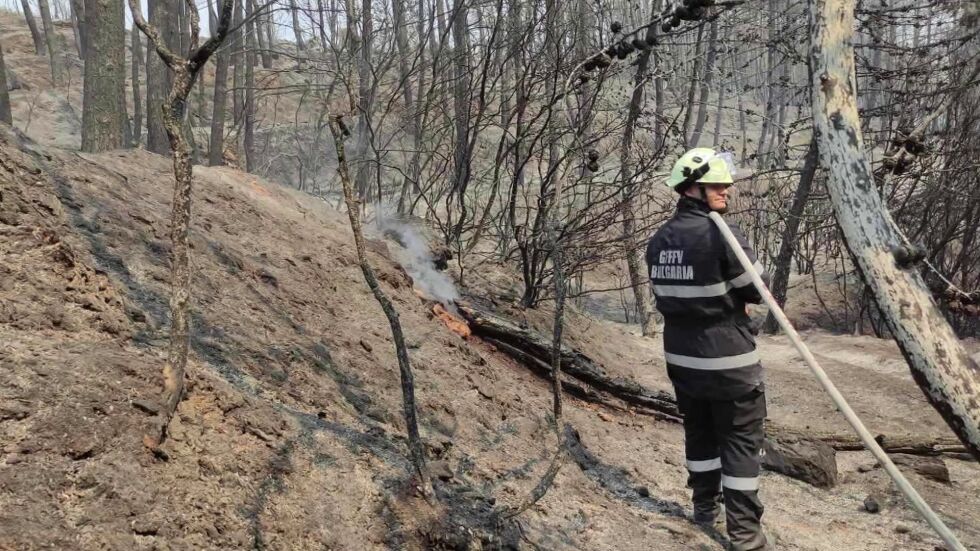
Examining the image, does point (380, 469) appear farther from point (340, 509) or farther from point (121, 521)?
point (121, 521)

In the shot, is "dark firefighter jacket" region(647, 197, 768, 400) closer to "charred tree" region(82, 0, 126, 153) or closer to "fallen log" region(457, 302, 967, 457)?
"fallen log" region(457, 302, 967, 457)

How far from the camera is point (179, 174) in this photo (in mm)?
2373

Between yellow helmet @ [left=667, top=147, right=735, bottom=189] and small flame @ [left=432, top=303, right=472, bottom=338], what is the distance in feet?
8.90

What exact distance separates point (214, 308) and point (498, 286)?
13.9 ft

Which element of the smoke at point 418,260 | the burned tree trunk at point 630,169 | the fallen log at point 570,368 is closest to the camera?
the fallen log at point 570,368

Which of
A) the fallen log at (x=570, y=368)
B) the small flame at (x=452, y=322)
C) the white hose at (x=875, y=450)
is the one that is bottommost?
the fallen log at (x=570, y=368)

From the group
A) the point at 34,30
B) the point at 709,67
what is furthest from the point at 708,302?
the point at 34,30

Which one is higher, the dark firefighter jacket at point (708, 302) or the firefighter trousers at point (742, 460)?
the dark firefighter jacket at point (708, 302)

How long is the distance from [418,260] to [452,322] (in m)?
1.49

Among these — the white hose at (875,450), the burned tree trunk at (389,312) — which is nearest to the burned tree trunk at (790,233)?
the white hose at (875,450)

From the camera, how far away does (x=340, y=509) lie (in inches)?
94.6

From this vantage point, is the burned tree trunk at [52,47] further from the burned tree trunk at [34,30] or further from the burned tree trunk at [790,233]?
the burned tree trunk at [790,233]

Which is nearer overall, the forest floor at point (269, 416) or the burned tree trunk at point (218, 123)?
the forest floor at point (269, 416)

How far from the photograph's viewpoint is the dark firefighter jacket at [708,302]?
3.12 metres
